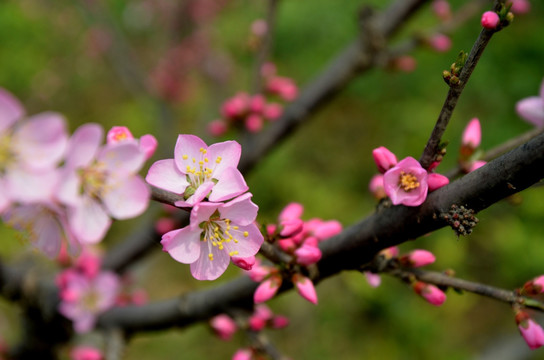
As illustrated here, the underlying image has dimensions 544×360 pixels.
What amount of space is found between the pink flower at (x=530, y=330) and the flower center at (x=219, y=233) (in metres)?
0.62

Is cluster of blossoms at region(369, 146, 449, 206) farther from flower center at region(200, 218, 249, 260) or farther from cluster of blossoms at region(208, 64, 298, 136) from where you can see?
cluster of blossoms at region(208, 64, 298, 136)

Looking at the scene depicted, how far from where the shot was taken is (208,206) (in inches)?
30.7

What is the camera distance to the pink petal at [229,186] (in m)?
0.77

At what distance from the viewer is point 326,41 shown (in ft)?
17.5

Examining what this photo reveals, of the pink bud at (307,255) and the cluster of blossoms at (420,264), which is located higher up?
the pink bud at (307,255)

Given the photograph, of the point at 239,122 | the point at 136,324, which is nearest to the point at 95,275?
the point at 136,324

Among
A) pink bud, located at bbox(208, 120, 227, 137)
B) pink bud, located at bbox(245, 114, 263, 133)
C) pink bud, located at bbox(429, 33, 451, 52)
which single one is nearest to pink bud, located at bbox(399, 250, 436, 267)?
pink bud, located at bbox(245, 114, 263, 133)

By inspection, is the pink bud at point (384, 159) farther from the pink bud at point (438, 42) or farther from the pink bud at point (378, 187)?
the pink bud at point (438, 42)

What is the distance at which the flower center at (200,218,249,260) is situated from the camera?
2.83 ft

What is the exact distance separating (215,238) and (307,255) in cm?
21

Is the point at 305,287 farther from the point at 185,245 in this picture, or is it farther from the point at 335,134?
the point at 335,134

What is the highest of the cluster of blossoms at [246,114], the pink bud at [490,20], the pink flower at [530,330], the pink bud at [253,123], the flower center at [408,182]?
the cluster of blossoms at [246,114]

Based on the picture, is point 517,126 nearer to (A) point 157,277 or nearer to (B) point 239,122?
(B) point 239,122

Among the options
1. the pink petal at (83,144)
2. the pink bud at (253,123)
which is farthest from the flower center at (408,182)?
the pink bud at (253,123)
